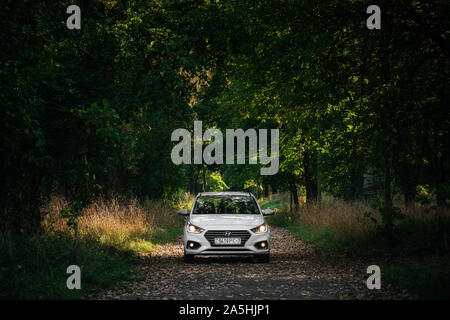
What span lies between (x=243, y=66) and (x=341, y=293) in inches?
298

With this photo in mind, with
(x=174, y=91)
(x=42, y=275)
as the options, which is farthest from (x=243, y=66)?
(x=42, y=275)

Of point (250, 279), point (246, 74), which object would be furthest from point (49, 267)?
point (246, 74)

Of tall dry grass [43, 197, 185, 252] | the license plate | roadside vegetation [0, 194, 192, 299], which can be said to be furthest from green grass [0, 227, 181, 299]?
the license plate

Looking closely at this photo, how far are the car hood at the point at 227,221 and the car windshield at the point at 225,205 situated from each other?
1.29 feet

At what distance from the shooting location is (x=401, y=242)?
1334cm

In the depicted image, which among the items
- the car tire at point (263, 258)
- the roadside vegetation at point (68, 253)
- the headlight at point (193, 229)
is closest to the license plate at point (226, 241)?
the headlight at point (193, 229)

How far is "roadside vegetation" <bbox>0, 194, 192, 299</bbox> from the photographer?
25.2 feet

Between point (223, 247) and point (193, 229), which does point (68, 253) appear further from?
point (223, 247)

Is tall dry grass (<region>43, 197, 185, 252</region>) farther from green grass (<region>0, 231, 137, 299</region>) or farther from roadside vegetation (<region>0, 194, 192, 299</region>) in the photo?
green grass (<region>0, 231, 137, 299</region>)

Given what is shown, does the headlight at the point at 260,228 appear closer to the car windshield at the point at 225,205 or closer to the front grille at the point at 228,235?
the front grille at the point at 228,235

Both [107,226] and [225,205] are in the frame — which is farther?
[107,226]

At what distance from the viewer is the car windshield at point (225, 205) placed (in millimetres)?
13141

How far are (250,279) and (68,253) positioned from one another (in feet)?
12.5

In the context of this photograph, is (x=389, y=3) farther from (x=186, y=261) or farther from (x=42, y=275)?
(x=42, y=275)
